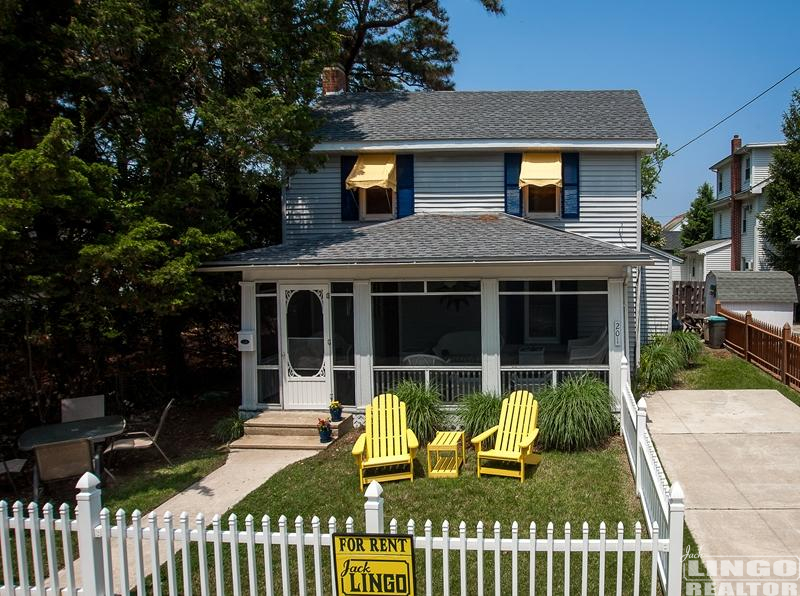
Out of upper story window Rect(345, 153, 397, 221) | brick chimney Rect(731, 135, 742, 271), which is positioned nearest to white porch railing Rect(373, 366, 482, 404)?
upper story window Rect(345, 153, 397, 221)

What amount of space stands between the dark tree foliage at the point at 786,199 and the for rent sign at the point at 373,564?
83.0 feet

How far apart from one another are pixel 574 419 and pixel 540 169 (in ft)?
19.6

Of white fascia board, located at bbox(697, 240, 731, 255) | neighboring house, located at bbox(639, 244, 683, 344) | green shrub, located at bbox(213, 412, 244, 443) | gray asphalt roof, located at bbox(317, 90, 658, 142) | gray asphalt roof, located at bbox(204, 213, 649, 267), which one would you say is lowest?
green shrub, located at bbox(213, 412, 244, 443)

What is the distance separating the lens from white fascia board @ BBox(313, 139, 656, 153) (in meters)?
12.5

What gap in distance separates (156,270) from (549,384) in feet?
21.6

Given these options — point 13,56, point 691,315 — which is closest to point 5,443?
point 13,56

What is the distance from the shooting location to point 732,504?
6.56 metres

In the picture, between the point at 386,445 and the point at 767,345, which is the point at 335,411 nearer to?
the point at 386,445

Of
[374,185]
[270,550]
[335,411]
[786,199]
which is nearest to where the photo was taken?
[270,550]

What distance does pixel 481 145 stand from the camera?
1268 centimetres

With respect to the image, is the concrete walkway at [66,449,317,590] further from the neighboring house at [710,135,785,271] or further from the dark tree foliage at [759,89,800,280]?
the neighboring house at [710,135,785,271]

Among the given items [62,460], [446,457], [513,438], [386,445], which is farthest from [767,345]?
[62,460]

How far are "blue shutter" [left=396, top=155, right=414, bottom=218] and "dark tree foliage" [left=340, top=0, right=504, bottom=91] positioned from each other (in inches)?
448

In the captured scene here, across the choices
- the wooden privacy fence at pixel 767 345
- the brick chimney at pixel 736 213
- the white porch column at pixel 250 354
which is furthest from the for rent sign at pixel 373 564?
the brick chimney at pixel 736 213
